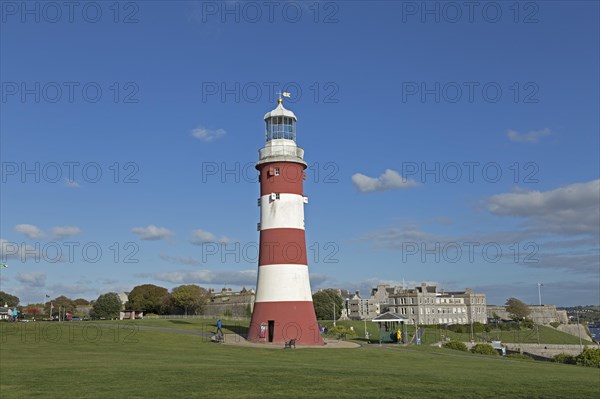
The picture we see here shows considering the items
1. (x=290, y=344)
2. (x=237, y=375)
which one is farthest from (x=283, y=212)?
(x=237, y=375)

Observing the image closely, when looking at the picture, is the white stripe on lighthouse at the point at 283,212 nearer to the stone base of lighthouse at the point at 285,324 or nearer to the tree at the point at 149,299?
the stone base of lighthouse at the point at 285,324

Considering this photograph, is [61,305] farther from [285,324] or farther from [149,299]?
[285,324]

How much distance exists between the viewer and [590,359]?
42.3m

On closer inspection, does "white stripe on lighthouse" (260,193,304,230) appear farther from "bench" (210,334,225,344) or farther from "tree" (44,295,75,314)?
"tree" (44,295,75,314)

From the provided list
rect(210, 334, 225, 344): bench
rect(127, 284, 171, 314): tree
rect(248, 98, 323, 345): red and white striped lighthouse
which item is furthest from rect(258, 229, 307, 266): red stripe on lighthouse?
rect(127, 284, 171, 314): tree

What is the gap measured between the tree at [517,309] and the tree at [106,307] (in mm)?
129609

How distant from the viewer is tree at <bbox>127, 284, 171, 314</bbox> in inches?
4632

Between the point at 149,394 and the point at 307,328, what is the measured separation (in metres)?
24.3

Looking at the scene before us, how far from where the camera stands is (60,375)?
744 inches

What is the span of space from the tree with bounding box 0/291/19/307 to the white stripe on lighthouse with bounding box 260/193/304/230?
11153 cm

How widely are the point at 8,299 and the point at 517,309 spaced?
153m

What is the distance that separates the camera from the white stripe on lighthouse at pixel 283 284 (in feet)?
128

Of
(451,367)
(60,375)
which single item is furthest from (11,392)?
(451,367)

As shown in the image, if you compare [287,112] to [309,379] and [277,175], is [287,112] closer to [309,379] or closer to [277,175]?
[277,175]
